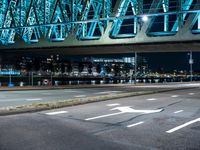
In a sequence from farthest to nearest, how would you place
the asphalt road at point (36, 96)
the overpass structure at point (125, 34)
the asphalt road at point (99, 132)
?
the overpass structure at point (125, 34)
the asphalt road at point (36, 96)
the asphalt road at point (99, 132)

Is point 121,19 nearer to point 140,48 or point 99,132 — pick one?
point 140,48

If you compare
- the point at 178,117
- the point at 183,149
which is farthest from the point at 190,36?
the point at 183,149

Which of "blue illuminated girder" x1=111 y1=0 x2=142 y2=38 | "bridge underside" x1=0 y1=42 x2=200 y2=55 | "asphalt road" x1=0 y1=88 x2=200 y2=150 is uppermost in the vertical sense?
"blue illuminated girder" x1=111 y1=0 x2=142 y2=38

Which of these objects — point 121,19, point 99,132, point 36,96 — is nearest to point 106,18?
point 121,19

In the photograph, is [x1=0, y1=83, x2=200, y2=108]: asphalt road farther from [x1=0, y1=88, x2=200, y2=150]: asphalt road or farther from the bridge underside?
the bridge underside

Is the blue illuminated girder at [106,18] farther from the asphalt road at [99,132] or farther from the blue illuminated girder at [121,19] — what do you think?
the asphalt road at [99,132]

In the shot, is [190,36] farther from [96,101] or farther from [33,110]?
[33,110]

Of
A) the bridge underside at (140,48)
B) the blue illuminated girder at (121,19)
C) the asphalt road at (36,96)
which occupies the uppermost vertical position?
the blue illuminated girder at (121,19)

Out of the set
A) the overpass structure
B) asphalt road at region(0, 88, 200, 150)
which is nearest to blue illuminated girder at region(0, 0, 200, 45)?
the overpass structure

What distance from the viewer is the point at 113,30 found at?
44.3 metres

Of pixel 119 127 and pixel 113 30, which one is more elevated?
pixel 113 30

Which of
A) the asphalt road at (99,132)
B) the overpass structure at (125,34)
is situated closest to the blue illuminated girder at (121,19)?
the overpass structure at (125,34)

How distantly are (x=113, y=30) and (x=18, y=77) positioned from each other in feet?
147

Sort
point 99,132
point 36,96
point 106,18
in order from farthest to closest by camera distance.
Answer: point 106,18
point 36,96
point 99,132
